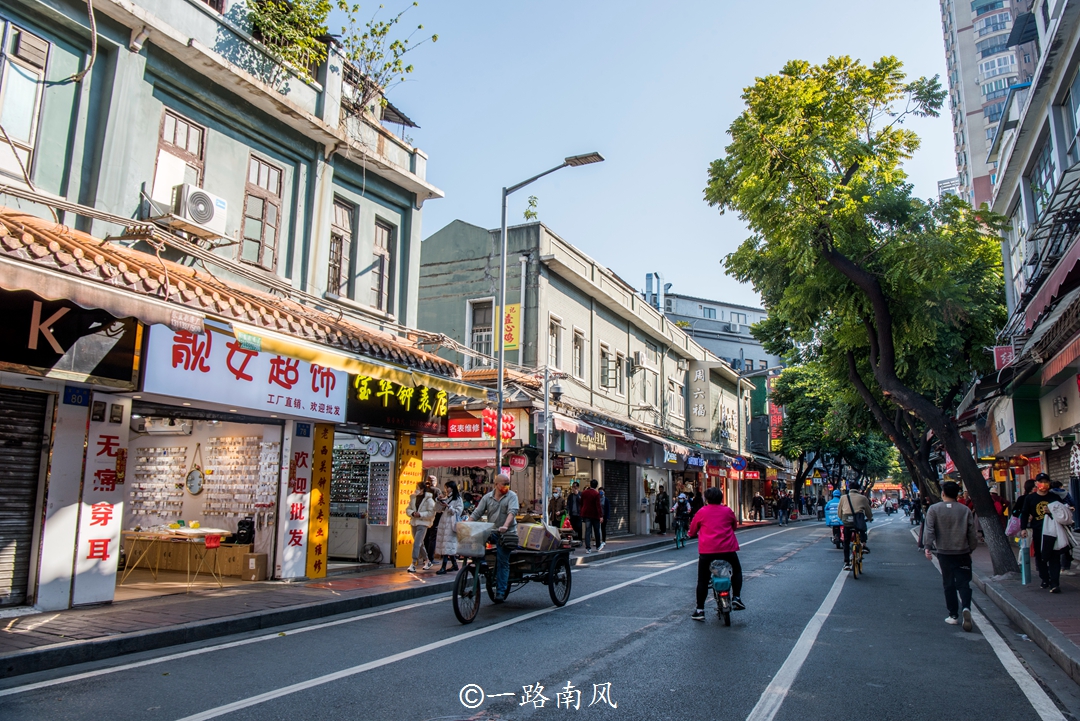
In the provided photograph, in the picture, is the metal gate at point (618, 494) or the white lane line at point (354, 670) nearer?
the white lane line at point (354, 670)

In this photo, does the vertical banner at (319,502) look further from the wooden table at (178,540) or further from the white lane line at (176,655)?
the white lane line at (176,655)

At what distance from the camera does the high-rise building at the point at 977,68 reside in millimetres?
59781

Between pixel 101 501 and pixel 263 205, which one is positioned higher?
pixel 263 205

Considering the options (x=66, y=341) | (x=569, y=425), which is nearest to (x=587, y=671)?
(x=66, y=341)

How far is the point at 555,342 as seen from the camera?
24.5 meters

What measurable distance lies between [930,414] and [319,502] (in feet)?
37.3

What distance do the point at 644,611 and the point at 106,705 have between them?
6265mm

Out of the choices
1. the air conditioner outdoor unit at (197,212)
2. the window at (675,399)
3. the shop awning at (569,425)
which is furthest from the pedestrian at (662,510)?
the air conditioner outdoor unit at (197,212)

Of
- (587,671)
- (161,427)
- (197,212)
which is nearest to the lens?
(587,671)

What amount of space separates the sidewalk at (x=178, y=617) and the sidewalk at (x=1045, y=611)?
26.5 feet

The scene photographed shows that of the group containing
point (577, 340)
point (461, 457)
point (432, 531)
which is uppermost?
point (577, 340)

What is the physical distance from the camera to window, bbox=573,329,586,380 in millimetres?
25812

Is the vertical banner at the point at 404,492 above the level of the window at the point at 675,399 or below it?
below

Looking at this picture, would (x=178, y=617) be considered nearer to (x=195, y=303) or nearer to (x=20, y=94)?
(x=195, y=303)
